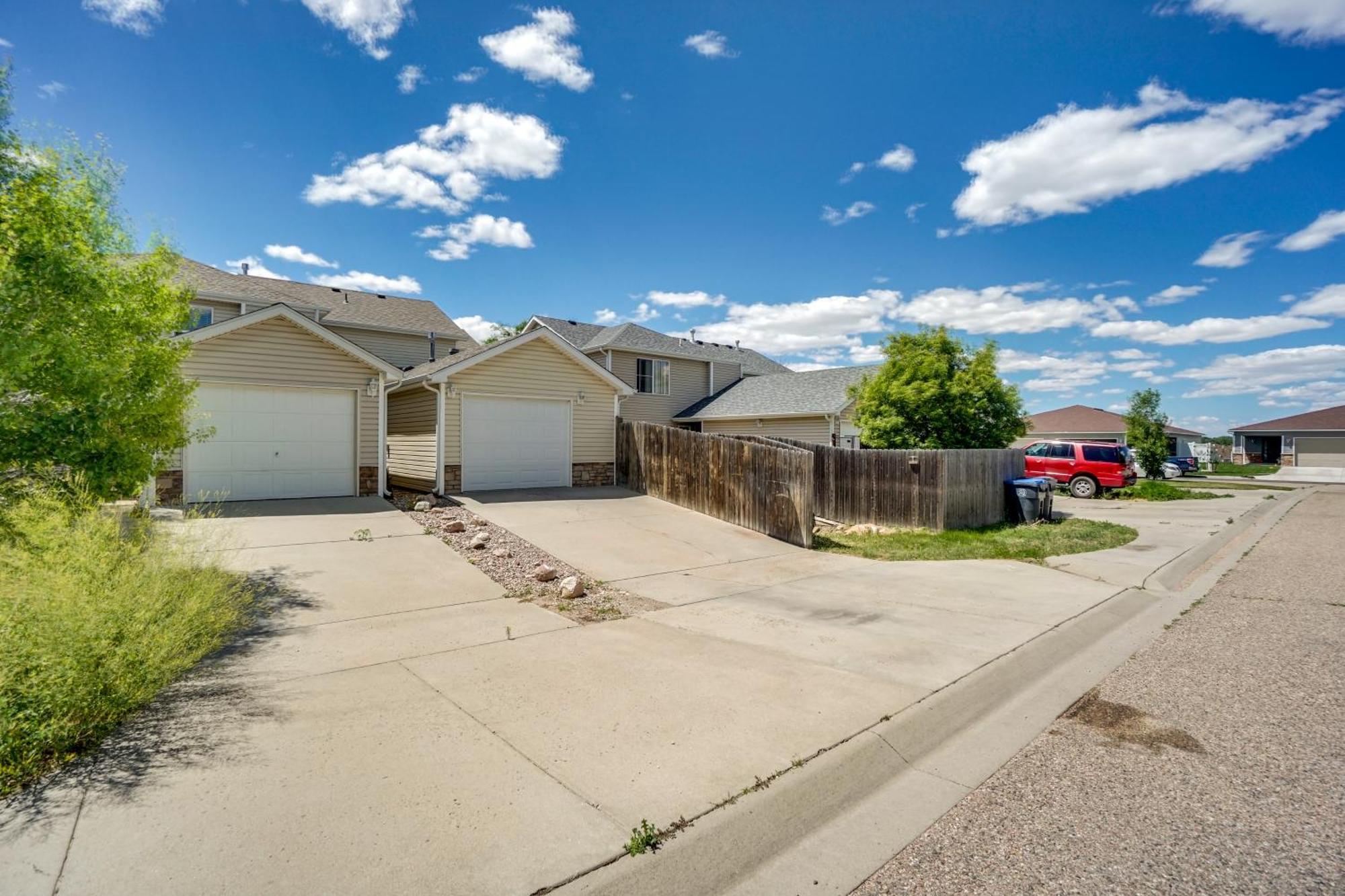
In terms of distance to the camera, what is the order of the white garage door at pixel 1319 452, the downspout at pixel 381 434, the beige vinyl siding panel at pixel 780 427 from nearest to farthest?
the downspout at pixel 381 434, the beige vinyl siding panel at pixel 780 427, the white garage door at pixel 1319 452

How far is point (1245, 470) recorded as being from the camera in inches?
1571

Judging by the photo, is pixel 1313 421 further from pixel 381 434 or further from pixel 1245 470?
pixel 381 434

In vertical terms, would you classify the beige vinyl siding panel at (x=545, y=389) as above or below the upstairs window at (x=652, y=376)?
below

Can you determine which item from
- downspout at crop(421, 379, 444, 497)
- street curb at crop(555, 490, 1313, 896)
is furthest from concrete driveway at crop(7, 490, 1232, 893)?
downspout at crop(421, 379, 444, 497)

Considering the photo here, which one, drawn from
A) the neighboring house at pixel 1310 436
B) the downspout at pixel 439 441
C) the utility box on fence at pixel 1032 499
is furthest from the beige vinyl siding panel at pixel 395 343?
the neighboring house at pixel 1310 436

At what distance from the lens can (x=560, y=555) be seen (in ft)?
30.6

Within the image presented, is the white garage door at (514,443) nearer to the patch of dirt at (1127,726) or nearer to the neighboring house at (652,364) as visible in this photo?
the neighboring house at (652,364)

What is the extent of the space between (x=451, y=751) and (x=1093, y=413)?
5404 centimetres

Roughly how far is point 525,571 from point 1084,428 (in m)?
47.3

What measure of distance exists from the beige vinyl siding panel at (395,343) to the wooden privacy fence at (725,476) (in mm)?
9798

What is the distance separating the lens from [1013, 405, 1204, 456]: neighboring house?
4272 cm

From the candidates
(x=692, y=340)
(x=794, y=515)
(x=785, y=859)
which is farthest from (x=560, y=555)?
(x=692, y=340)

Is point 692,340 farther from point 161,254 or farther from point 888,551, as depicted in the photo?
point 161,254

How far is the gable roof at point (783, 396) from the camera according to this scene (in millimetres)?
22469
